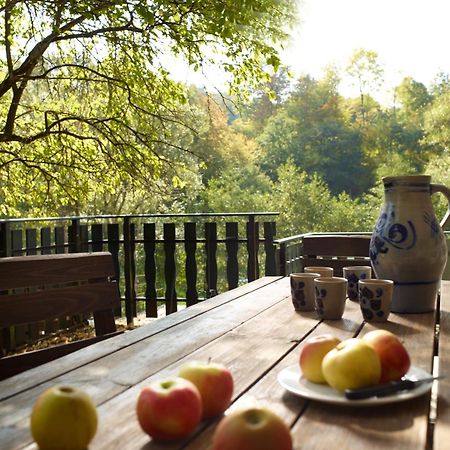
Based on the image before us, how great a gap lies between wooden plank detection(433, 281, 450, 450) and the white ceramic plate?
3 centimetres

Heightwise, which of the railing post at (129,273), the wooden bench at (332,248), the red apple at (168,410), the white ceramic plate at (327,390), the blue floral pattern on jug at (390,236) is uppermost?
the blue floral pattern on jug at (390,236)

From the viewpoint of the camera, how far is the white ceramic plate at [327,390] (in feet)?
2.56

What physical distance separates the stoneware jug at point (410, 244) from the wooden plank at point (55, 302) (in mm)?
690

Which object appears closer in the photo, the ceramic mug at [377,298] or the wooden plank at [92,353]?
the wooden plank at [92,353]

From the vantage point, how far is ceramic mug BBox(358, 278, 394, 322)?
4.48ft

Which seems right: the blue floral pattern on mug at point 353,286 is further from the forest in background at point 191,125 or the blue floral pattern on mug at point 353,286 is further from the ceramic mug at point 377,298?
the forest in background at point 191,125

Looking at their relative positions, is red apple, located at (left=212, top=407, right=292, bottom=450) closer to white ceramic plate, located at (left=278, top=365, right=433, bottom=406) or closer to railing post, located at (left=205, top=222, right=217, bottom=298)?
white ceramic plate, located at (left=278, top=365, right=433, bottom=406)

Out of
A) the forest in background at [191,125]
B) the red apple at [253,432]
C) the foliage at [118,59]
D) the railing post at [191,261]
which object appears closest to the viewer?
the red apple at [253,432]

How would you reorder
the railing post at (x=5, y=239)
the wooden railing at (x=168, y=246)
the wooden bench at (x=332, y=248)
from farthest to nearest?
the wooden railing at (x=168, y=246) → the railing post at (x=5, y=239) → the wooden bench at (x=332, y=248)

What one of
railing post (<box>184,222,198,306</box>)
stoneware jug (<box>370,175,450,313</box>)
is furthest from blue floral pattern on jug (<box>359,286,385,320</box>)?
railing post (<box>184,222,198,306</box>)

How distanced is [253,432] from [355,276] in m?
1.18

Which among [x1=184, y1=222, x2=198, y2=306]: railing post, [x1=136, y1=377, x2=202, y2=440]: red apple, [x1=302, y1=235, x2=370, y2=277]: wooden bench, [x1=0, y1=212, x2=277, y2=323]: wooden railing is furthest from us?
[x1=184, y1=222, x2=198, y2=306]: railing post

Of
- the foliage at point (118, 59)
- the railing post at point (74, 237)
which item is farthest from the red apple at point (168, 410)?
the foliage at point (118, 59)

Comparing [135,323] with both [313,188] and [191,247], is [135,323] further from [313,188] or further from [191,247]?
[313,188]
